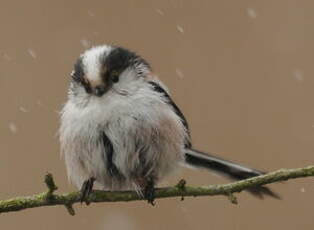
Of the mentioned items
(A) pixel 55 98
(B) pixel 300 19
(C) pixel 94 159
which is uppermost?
(B) pixel 300 19

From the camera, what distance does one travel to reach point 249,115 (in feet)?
16.7

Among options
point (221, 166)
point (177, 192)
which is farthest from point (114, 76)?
point (177, 192)

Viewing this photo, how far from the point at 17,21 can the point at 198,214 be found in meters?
1.86

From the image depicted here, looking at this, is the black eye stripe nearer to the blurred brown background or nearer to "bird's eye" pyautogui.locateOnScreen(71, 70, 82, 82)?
"bird's eye" pyautogui.locateOnScreen(71, 70, 82, 82)

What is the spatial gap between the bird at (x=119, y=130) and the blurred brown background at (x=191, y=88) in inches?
50.6

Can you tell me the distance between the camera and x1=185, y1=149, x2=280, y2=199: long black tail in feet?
10.8

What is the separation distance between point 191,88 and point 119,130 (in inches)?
79.7

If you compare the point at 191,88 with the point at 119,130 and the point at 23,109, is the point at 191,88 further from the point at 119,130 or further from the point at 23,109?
the point at 119,130

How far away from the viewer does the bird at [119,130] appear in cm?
313

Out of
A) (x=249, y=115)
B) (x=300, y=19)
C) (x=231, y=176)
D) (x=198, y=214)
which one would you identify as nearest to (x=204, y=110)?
(x=249, y=115)

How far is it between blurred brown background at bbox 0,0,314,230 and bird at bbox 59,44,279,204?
1.29 metres

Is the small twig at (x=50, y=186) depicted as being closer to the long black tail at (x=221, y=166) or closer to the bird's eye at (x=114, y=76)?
the bird's eye at (x=114, y=76)

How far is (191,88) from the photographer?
5.09m

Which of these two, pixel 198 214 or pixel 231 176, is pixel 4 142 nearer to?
pixel 198 214
